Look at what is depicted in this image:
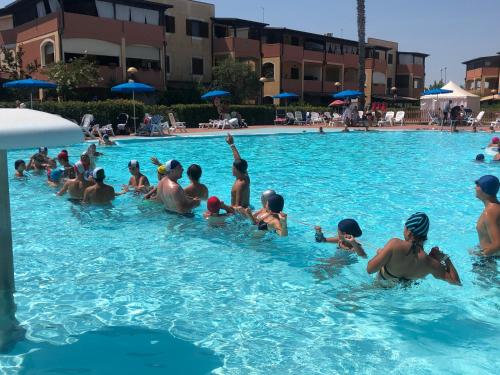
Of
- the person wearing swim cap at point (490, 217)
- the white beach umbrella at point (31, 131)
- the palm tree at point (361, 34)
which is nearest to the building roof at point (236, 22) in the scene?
the palm tree at point (361, 34)

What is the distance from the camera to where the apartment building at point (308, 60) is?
122 ft

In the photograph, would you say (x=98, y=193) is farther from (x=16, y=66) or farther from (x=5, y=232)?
(x=16, y=66)

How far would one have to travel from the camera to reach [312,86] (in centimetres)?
4159

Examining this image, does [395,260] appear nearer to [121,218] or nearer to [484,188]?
[484,188]

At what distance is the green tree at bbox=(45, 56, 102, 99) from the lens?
77.5 ft

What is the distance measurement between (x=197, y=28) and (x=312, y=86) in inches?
449

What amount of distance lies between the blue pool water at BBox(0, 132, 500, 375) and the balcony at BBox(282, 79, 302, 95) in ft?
104

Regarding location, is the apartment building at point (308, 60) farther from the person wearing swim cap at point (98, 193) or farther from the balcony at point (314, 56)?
the person wearing swim cap at point (98, 193)

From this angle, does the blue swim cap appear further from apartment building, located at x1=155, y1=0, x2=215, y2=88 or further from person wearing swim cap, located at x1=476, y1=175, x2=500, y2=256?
apartment building, located at x1=155, y1=0, x2=215, y2=88

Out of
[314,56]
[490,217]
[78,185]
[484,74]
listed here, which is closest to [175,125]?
[78,185]

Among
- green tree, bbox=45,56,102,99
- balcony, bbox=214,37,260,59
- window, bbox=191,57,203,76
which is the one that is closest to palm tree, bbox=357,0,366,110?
balcony, bbox=214,37,260,59

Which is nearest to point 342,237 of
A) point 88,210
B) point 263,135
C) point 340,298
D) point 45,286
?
point 340,298

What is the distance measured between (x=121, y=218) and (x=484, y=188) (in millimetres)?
5089

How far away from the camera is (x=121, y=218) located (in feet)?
24.4
